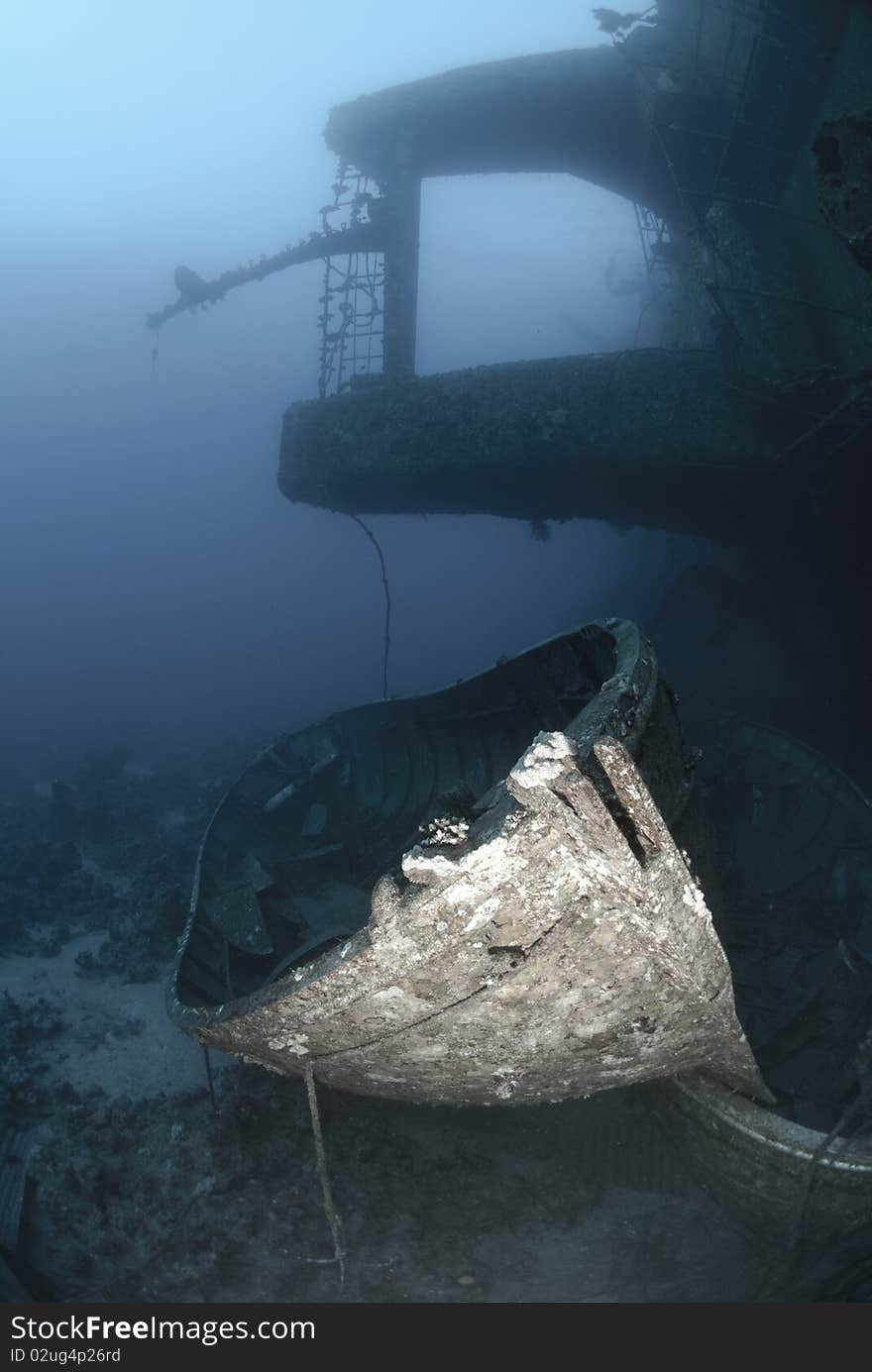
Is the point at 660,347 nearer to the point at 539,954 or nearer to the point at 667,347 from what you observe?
the point at 667,347

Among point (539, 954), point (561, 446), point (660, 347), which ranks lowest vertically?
point (539, 954)

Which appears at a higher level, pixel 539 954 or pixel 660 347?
pixel 660 347

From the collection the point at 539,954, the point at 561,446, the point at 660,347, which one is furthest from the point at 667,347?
the point at 539,954

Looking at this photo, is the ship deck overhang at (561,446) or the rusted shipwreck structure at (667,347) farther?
the ship deck overhang at (561,446)

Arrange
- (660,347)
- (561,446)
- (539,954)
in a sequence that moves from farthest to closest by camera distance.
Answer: (660,347) → (561,446) → (539,954)

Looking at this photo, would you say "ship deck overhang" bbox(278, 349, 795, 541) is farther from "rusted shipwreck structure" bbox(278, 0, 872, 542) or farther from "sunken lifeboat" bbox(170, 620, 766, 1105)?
"sunken lifeboat" bbox(170, 620, 766, 1105)

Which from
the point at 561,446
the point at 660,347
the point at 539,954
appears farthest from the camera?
the point at 660,347

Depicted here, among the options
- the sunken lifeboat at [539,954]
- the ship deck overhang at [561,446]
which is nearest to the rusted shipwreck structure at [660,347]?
the ship deck overhang at [561,446]

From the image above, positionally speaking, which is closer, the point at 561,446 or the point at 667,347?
the point at 561,446

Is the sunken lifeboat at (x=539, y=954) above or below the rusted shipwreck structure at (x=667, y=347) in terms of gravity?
below

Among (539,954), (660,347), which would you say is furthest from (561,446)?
(539,954)

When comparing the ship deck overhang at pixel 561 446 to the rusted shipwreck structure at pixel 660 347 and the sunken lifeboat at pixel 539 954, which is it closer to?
the rusted shipwreck structure at pixel 660 347

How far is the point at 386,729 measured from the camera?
9305 mm

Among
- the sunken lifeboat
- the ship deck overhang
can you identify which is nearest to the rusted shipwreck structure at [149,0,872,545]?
the ship deck overhang
